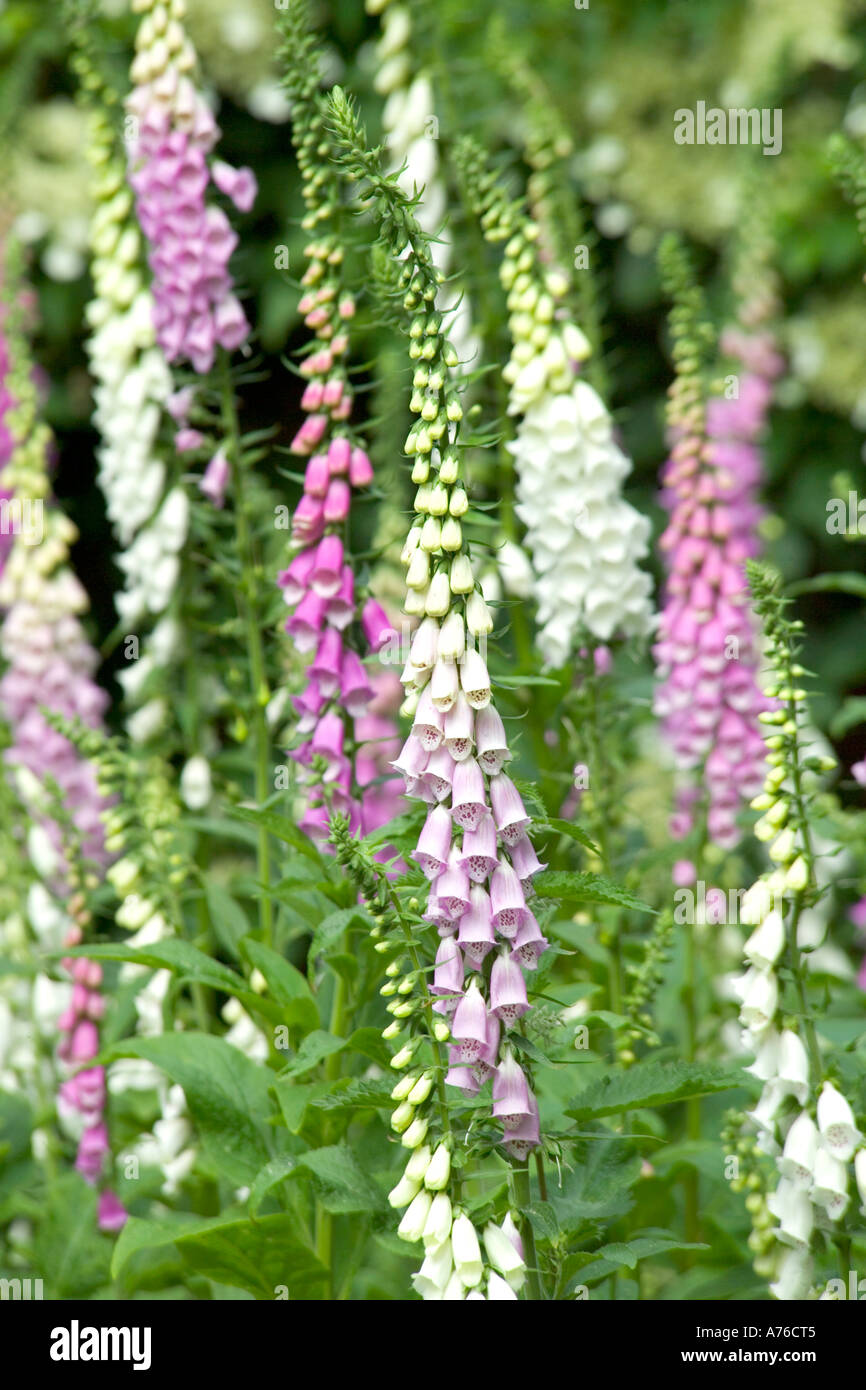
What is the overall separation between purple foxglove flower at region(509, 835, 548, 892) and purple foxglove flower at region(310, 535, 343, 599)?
0.72 m

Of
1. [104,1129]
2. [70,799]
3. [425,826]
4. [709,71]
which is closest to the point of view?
[425,826]

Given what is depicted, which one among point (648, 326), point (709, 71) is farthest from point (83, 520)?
point (709, 71)

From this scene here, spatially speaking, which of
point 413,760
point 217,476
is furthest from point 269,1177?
point 217,476

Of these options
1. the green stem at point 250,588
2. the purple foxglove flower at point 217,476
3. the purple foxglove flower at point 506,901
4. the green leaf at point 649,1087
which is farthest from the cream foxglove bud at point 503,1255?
the purple foxglove flower at point 217,476

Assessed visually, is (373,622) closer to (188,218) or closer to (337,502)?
(337,502)

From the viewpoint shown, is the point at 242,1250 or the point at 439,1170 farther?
the point at 242,1250

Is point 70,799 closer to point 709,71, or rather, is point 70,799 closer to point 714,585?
point 714,585

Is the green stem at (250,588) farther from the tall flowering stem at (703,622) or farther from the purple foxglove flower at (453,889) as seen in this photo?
the purple foxglove flower at (453,889)

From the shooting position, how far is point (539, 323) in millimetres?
2945

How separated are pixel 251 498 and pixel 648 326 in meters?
3.56

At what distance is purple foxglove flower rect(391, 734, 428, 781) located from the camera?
1.84m

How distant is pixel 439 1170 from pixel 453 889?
12.1 inches

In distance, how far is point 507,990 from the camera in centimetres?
180

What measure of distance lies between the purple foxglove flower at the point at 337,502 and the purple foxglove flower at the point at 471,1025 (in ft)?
2.96
